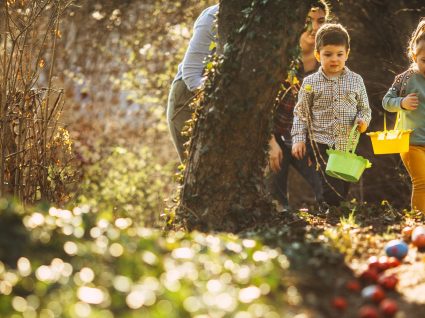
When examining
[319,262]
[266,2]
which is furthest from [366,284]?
[266,2]

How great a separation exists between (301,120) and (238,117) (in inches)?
46.8

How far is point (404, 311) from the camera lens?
3.23 m

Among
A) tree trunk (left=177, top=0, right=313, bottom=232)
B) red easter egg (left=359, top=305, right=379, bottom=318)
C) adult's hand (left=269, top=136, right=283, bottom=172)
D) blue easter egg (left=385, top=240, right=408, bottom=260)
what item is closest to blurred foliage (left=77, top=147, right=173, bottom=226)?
adult's hand (left=269, top=136, right=283, bottom=172)

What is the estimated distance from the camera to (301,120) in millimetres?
5902

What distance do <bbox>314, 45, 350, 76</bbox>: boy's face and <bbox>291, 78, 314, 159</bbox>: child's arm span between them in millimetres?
191

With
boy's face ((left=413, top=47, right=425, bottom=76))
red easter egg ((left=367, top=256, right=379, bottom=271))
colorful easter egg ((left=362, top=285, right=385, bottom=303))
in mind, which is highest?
boy's face ((left=413, top=47, right=425, bottom=76))

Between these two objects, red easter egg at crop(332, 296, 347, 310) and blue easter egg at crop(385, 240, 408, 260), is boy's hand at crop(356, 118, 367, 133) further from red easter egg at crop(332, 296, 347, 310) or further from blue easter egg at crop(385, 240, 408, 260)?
red easter egg at crop(332, 296, 347, 310)

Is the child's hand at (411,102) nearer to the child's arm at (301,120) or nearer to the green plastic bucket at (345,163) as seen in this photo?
the green plastic bucket at (345,163)

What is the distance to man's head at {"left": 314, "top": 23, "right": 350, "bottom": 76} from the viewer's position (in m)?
5.74

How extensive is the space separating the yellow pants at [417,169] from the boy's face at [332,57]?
773mm

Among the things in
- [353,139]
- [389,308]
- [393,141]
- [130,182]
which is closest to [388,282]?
[389,308]

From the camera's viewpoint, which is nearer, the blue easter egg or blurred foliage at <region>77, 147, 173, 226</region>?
the blue easter egg

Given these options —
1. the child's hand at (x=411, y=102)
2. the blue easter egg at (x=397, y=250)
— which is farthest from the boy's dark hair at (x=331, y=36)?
the blue easter egg at (x=397, y=250)

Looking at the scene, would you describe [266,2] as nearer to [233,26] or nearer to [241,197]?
[233,26]
